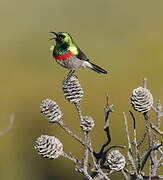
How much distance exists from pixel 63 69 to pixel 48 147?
2.42 m

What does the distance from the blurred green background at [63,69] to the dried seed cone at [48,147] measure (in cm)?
101

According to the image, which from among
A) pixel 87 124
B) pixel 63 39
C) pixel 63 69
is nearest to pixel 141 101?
pixel 87 124

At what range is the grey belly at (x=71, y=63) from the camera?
1.11 metres

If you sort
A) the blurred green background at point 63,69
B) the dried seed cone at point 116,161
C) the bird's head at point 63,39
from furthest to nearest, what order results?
the blurred green background at point 63,69
the bird's head at point 63,39
the dried seed cone at point 116,161

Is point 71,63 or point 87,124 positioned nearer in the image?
point 87,124

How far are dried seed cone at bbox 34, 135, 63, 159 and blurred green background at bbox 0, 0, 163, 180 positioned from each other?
1014 mm

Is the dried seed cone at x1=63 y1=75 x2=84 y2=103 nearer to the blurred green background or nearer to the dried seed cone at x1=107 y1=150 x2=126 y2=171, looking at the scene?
the dried seed cone at x1=107 y1=150 x2=126 y2=171

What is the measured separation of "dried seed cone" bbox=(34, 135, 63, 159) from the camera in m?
0.60

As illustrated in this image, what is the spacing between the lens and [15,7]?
3.89 meters

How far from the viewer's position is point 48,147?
603 millimetres

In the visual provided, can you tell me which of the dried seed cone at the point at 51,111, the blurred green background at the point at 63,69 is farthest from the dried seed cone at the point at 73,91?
the blurred green background at the point at 63,69

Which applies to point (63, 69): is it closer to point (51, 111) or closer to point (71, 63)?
point (71, 63)

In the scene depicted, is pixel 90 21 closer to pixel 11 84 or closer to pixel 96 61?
pixel 96 61

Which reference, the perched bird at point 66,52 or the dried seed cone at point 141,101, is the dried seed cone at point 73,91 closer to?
the dried seed cone at point 141,101
